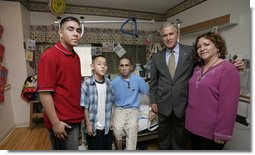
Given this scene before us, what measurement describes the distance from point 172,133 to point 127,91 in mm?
498

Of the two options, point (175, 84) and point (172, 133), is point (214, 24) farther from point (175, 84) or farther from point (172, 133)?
point (172, 133)

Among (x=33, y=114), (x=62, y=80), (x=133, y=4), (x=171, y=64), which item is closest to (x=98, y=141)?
(x=62, y=80)

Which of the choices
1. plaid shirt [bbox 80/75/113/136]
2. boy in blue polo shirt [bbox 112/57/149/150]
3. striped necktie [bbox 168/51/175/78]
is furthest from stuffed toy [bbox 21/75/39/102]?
striped necktie [bbox 168/51/175/78]

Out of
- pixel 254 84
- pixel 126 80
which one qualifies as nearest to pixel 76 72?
pixel 126 80

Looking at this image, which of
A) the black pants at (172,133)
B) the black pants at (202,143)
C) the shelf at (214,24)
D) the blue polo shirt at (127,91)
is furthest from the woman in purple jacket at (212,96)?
the shelf at (214,24)

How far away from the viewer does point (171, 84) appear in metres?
1.09

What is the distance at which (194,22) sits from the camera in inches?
92.7

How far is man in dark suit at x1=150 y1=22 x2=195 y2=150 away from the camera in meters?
1.08

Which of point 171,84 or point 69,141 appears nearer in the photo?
point 69,141

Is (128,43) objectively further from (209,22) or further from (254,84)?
(254,84)

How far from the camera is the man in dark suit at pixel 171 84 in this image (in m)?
1.08

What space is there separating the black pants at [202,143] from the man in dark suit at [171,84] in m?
0.12

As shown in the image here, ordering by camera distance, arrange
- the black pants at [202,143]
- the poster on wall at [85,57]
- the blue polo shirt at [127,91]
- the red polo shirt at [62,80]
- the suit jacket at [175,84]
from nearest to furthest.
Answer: the red polo shirt at [62,80] → the black pants at [202,143] → the suit jacket at [175,84] → the blue polo shirt at [127,91] → the poster on wall at [85,57]

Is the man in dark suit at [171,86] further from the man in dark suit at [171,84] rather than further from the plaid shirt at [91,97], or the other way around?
the plaid shirt at [91,97]
